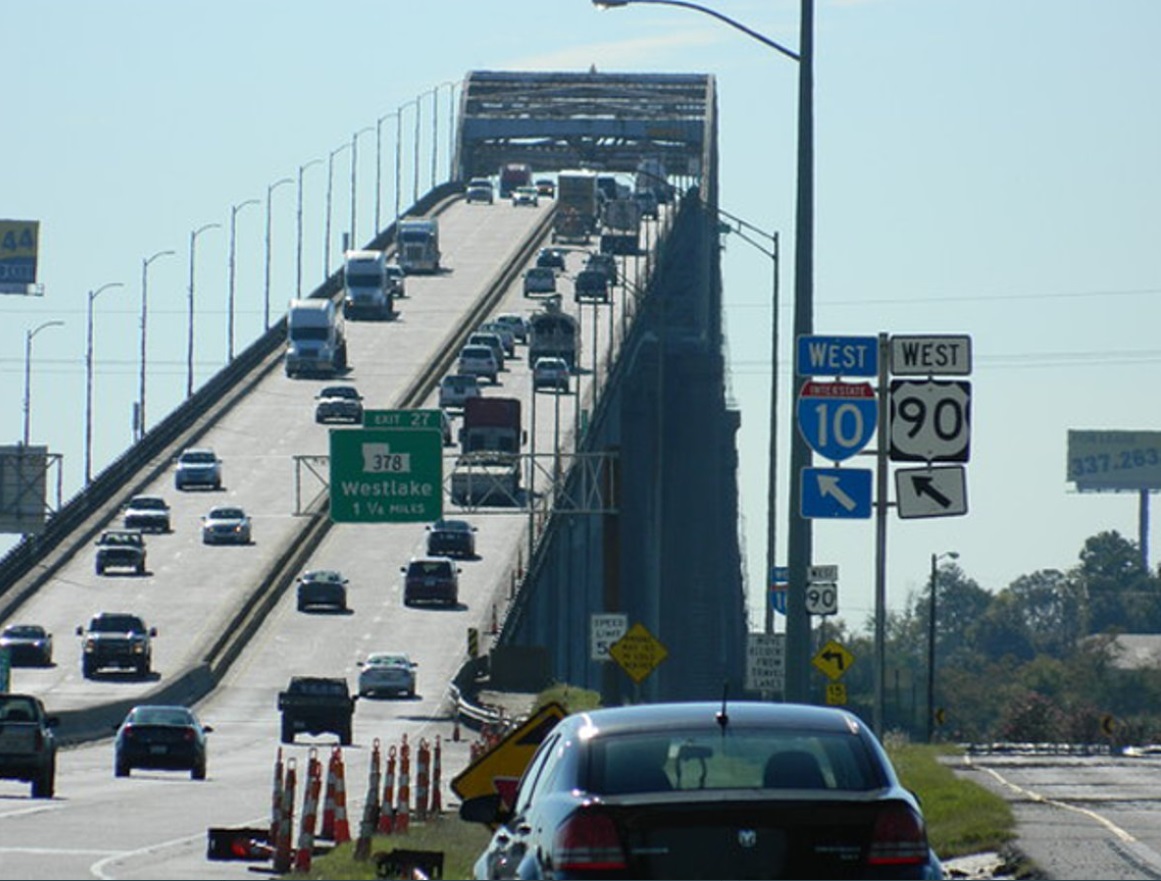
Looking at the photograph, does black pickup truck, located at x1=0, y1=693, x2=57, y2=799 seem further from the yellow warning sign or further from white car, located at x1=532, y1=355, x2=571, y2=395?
white car, located at x1=532, y1=355, x2=571, y2=395

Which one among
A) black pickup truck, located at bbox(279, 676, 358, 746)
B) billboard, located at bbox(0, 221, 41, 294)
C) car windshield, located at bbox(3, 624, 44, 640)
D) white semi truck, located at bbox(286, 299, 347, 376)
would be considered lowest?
black pickup truck, located at bbox(279, 676, 358, 746)

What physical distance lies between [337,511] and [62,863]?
145 feet

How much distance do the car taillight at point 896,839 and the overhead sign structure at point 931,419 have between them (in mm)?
9021

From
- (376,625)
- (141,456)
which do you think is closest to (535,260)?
(141,456)

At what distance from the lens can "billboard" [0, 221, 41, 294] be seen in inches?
7077

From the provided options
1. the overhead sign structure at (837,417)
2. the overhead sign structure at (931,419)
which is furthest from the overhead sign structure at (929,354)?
the overhead sign structure at (837,417)

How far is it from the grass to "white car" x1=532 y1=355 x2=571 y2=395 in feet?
287

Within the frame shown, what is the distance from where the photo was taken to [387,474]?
2724 inches

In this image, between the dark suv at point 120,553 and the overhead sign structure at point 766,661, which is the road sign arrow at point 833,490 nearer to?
the overhead sign structure at point 766,661

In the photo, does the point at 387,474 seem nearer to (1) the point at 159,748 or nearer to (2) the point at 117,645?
(2) the point at 117,645

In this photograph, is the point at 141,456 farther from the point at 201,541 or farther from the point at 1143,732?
the point at 1143,732

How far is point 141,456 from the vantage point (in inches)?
4606

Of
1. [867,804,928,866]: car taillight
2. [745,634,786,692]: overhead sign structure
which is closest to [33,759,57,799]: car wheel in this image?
[745,634,786,692]: overhead sign structure

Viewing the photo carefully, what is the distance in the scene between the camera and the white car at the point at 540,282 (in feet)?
479
